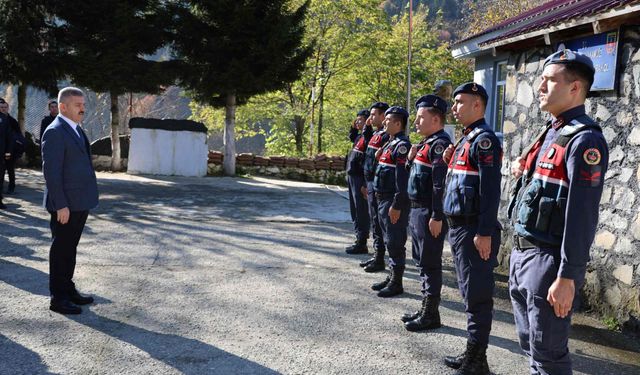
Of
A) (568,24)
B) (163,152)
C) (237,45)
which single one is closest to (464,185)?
(568,24)

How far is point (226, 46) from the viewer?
1636cm

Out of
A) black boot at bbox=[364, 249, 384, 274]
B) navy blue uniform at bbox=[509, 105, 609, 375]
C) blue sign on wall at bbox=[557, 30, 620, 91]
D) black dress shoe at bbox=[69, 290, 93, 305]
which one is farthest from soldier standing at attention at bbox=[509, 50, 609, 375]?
black dress shoe at bbox=[69, 290, 93, 305]

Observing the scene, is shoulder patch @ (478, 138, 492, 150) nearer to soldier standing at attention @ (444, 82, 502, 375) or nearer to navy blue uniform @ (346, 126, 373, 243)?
soldier standing at attention @ (444, 82, 502, 375)

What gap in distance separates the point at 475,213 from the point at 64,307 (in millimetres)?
3480

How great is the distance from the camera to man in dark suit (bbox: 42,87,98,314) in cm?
445

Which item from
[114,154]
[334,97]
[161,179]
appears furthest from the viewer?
[334,97]

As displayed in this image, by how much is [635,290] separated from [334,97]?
26.5m

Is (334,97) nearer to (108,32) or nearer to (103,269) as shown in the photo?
(108,32)

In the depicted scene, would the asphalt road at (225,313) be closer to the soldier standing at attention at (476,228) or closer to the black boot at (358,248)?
the black boot at (358,248)

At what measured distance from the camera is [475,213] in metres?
3.64

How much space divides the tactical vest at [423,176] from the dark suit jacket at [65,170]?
2.84 metres

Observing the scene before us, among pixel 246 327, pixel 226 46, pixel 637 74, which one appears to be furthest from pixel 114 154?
pixel 637 74

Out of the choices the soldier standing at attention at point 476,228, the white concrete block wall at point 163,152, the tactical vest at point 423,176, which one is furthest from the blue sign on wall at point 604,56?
the white concrete block wall at point 163,152

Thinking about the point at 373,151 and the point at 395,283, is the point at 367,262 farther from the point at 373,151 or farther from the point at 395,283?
the point at 373,151
